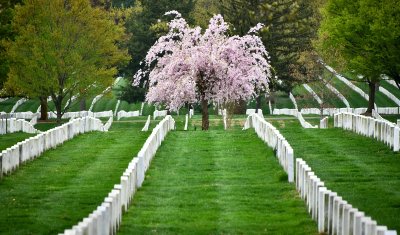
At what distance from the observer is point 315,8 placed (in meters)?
106

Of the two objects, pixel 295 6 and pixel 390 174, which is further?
pixel 295 6

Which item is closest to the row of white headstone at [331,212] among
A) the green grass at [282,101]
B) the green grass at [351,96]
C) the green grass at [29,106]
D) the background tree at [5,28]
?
the background tree at [5,28]

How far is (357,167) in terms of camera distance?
92.2ft

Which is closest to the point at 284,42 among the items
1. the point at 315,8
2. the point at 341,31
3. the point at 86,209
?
the point at 315,8

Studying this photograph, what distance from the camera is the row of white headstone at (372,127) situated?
104 feet

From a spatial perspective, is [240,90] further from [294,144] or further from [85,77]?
[294,144]

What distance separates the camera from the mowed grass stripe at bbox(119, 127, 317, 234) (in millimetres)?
Answer: 18703

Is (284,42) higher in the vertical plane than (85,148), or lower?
higher

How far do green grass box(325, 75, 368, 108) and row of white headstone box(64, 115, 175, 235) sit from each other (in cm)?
6061

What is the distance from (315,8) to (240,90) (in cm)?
5049

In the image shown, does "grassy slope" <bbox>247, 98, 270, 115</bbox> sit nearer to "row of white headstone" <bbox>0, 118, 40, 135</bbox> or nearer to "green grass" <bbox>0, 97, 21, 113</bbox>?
"green grass" <bbox>0, 97, 21, 113</bbox>

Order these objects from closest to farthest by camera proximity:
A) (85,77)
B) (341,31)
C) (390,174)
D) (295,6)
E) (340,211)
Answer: (340,211)
(390,174)
(341,31)
(85,77)
(295,6)

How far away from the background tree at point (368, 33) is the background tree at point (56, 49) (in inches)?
589

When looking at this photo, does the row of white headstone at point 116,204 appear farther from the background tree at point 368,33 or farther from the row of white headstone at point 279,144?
the background tree at point 368,33
